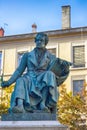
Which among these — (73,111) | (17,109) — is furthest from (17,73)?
(73,111)

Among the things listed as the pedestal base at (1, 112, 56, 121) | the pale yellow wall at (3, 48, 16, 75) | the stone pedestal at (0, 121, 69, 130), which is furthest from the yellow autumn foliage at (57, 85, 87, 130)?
the stone pedestal at (0, 121, 69, 130)

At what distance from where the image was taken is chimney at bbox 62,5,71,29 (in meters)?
31.2

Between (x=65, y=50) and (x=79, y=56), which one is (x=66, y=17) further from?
(x=79, y=56)

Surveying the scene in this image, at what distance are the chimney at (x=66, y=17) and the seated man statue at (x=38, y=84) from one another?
73.3 feet

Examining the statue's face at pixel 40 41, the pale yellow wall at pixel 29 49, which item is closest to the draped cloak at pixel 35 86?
the statue's face at pixel 40 41

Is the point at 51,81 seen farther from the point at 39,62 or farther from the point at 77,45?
the point at 77,45

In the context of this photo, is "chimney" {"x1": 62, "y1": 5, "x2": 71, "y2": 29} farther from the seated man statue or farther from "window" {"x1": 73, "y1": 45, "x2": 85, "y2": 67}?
the seated man statue

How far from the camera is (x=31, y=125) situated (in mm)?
7688

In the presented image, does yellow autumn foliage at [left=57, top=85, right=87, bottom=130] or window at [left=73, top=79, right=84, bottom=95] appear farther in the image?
window at [left=73, top=79, right=84, bottom=95]

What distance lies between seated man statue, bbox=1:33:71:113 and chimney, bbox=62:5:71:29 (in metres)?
22.3

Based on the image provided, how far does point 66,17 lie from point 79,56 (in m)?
3.53

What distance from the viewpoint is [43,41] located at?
922 centimetres

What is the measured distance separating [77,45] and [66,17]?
8.55 ft

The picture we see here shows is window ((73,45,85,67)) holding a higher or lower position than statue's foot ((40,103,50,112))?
higher
